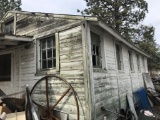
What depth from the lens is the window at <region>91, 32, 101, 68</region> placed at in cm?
597

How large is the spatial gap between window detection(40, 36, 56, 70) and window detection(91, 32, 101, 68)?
1.33m

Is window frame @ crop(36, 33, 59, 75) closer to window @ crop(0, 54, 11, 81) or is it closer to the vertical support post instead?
the vertical support post

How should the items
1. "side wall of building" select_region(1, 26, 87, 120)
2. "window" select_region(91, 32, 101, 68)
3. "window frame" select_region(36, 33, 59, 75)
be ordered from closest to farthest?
"side wall of building" select_region(1, 26, 87, 120) → "window frame" select_region(36, 33, 59, 75) → "window" select_region(91, 32, 101, 68)

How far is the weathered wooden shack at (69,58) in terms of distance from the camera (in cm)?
526

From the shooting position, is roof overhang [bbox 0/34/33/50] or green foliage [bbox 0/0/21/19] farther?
green foliage [bbox 0/0/21/19]

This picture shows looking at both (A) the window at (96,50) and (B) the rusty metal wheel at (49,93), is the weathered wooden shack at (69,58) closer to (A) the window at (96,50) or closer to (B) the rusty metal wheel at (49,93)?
(A) the window at (96,50)

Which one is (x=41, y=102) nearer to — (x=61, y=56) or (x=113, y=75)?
(x=61, y=56)

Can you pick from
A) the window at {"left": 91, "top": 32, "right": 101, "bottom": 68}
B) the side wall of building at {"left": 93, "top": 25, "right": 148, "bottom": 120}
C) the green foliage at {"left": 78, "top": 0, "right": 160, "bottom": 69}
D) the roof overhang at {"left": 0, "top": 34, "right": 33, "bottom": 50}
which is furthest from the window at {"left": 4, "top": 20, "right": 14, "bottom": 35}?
the green foliage at {"left": 78, "top": 0, "right": 160, "bottom": 69}

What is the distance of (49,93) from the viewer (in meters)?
6.04

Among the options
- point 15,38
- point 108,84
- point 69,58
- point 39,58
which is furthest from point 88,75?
point 15,38

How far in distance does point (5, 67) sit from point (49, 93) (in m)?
3.06

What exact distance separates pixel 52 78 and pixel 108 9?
58.3ft

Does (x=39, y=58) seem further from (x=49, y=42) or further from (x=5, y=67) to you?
(x=5, y=67)

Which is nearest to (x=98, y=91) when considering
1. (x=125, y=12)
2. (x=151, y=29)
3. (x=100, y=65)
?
(x=100, y=65)
